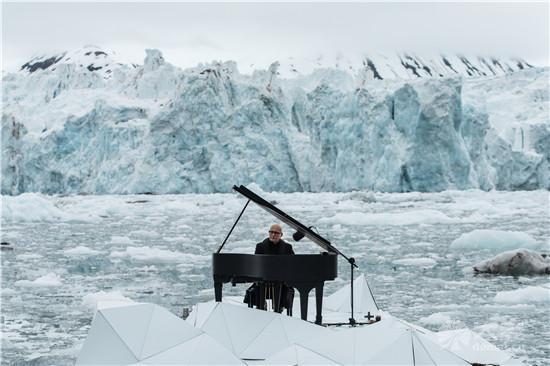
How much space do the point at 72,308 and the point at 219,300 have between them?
3447mm

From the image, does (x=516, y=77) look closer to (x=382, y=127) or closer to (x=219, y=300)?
(x=382, y=127)

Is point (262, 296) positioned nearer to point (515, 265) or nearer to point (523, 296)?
point (523, 296)

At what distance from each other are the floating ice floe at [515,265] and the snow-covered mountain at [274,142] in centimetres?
3074

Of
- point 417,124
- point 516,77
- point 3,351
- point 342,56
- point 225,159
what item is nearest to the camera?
point 3,351

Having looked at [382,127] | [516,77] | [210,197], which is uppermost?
[516,77]

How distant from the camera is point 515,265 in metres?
14.8

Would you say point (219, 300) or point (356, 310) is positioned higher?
point (219, 300)

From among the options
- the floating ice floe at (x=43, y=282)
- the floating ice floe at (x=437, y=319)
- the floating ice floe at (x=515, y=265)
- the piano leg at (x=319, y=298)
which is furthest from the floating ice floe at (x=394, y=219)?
the piano leg at (x=319, y=298)

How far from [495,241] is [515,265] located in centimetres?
524

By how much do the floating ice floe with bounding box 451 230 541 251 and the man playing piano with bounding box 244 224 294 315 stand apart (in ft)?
41.0

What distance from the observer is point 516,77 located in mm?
77500

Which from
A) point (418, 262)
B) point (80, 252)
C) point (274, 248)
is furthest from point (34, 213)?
point (274, 248)

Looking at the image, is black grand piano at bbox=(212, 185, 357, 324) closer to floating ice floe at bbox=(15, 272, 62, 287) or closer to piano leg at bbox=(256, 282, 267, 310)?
piano leg at bbox=(256, 282, 267, 310)

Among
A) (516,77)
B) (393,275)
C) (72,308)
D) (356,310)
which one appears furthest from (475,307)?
(516,77)
